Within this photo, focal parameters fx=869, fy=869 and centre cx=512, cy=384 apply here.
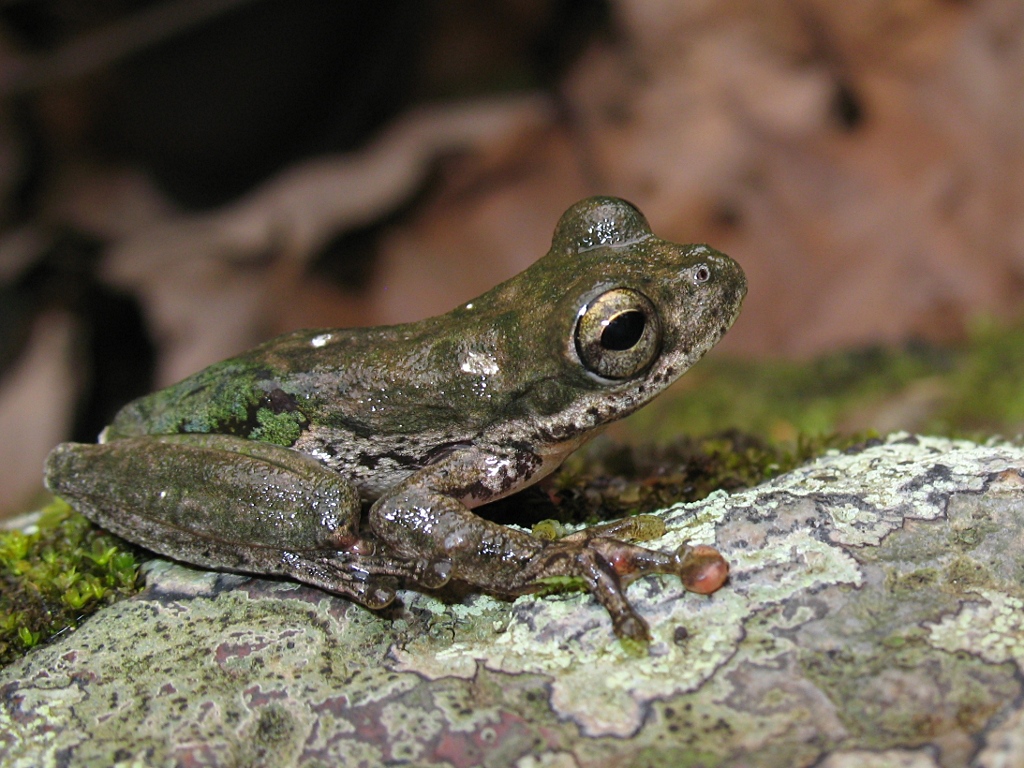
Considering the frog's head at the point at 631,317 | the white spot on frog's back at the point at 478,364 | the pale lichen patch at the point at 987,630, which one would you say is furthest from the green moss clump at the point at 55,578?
the pale lichen patch at the point at 987,630

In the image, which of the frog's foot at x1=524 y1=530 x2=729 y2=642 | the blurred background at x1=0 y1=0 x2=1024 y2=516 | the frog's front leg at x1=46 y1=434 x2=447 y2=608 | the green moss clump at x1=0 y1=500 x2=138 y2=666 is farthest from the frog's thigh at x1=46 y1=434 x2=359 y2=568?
the blurred background at x1=0 y1=0 x2=1024 y2=516

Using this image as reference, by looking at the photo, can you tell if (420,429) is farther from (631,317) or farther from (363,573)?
(631,317)

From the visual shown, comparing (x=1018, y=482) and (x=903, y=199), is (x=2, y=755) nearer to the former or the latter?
(x=1018, y=482)

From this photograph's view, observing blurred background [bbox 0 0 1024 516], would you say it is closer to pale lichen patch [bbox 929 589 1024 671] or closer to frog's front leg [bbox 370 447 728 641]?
frog's front leg [bbox 370 447 728 641]

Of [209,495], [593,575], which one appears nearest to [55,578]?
[209,495]

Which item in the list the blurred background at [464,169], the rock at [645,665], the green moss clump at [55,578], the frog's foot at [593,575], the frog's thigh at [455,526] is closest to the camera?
the rock at [645,665]

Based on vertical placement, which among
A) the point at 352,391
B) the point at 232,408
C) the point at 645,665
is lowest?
the point at 645,665

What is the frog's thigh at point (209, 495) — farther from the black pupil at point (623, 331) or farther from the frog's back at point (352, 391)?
the black pupil at point (623, 331)

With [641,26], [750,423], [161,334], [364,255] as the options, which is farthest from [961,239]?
[161,334]
